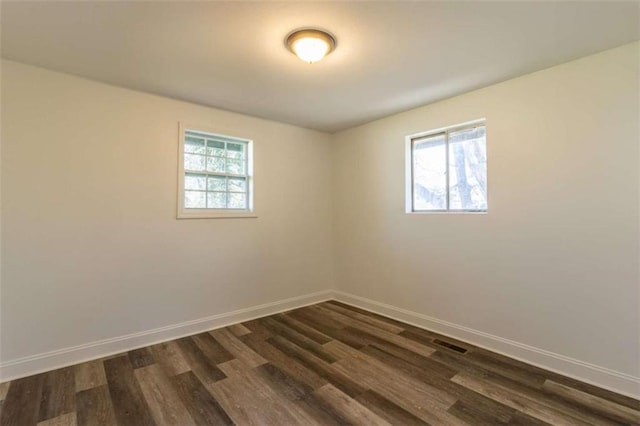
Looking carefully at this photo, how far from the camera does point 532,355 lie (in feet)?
8.48

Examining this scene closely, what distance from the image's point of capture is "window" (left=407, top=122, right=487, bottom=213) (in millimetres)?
3049

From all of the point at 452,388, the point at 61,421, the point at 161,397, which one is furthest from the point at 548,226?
the point at 61,421

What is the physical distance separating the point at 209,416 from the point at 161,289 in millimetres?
1560

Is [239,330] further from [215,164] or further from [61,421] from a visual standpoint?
[215,164]

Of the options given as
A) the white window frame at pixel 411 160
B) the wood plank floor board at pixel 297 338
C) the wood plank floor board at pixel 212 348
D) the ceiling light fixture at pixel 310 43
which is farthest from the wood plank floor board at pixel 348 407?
the ceiling light fixture at pixel 310 43

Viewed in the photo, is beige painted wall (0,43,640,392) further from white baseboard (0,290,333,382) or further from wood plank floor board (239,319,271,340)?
wood plank floor board (239,319,271,340)

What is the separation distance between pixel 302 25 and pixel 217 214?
7.20 feet

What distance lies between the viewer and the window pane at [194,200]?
10.9 ft

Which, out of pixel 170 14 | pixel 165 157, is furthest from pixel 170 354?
pixel 170 14

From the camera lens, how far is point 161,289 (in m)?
3.08

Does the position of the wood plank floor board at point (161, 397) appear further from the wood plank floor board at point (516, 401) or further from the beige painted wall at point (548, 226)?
the beige painted wall at point (548, 226)

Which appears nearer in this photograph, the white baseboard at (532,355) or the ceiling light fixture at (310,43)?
the ceiling light fixture at (310,43)

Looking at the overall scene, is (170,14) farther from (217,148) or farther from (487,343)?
(487,343)

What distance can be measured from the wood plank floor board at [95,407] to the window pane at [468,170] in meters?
3.34
